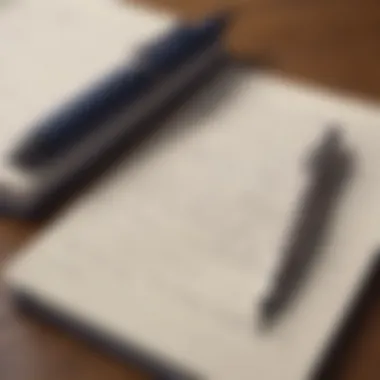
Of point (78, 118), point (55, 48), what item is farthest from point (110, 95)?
point (55, 48)

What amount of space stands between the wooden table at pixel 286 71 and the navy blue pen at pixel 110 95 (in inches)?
2.1

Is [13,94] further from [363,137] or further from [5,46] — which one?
[363,137]

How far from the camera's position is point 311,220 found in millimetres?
501

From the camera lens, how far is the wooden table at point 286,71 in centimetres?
45

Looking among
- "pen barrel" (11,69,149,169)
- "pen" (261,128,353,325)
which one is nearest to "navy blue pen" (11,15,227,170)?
"pen barrel" (11,69,149,169)

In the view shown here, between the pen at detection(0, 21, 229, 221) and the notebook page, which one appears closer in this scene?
the notebook page

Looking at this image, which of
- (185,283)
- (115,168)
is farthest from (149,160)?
(185,283)

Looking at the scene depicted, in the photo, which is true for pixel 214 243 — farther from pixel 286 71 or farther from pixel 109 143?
pixel 286 71

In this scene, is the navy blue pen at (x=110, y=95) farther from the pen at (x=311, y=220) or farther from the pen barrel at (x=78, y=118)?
the pen at (x=311, y=220)

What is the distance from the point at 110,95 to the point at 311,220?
0.58 feet

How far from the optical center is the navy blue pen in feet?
1.77

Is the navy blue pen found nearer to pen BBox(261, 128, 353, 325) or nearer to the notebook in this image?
the notebook

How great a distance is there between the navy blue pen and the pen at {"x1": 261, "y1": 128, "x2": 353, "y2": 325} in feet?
0.45

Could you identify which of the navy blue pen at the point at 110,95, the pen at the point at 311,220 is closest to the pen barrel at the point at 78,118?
the navy blue pen at the point at 110,95
